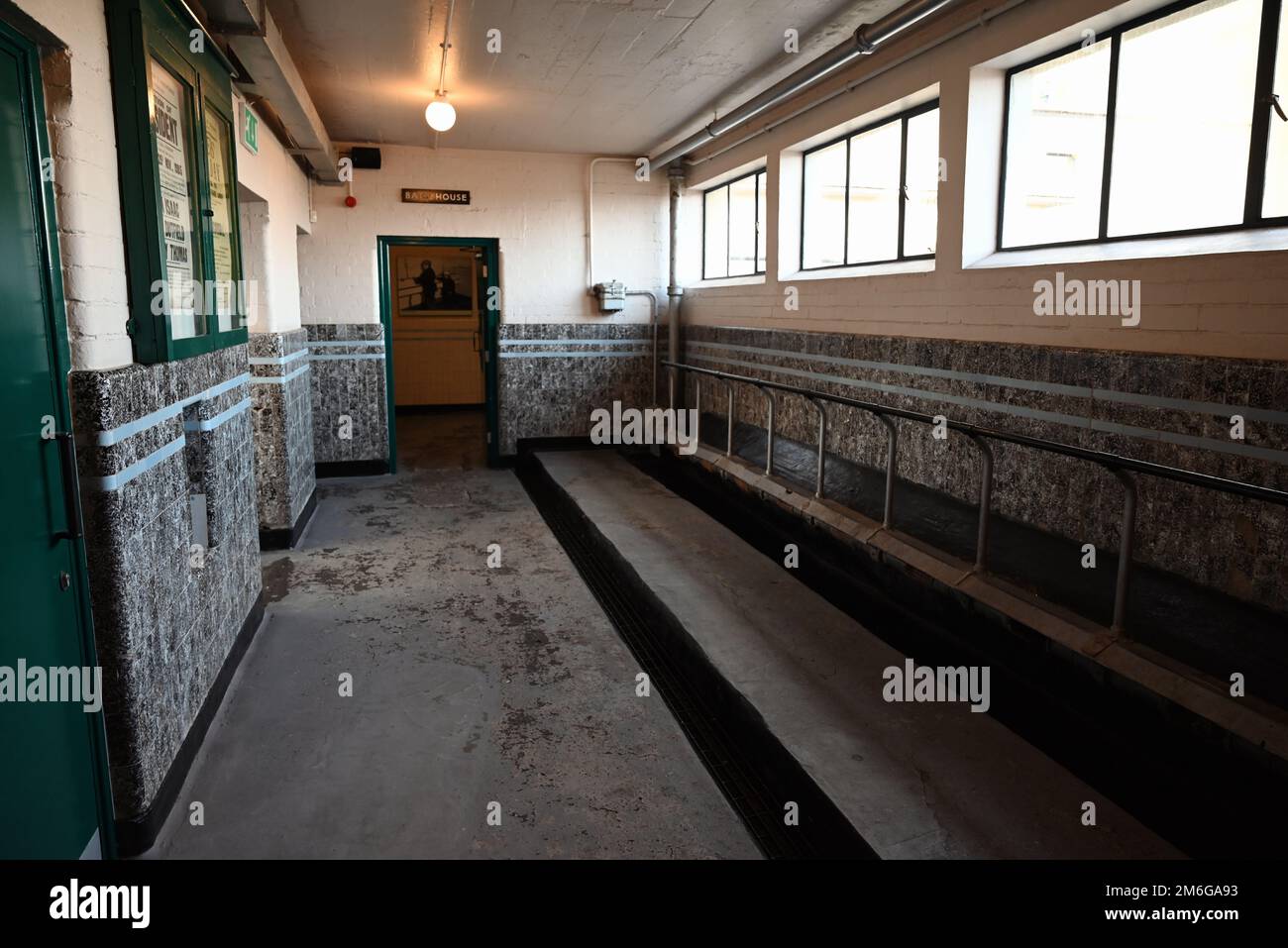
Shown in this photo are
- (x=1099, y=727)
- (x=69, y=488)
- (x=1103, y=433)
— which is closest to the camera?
(x=69, y=488)

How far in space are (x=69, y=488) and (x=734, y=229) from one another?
24.2 feet

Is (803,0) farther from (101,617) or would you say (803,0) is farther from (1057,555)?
(101,617)

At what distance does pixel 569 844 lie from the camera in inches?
106

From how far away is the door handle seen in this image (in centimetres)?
231

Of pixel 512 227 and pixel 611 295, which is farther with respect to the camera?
pixel 611 295

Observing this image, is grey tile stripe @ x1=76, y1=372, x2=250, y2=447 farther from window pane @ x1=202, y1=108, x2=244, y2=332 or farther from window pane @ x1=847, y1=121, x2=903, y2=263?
window pane @ x1=847, y1=121, x2=903, y2=263

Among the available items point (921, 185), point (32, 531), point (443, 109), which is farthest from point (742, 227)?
point (32, 531)

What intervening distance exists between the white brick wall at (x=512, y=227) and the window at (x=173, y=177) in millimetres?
4407

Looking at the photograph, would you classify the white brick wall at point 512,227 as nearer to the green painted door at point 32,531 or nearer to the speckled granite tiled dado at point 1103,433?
the speckled granite tiled dado at point 1103,433

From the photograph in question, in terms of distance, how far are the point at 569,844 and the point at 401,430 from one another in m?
9.24

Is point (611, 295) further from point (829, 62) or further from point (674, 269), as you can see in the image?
point (829, 62)

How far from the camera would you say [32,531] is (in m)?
2.16

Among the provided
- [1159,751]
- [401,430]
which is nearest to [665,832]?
[1159,751]

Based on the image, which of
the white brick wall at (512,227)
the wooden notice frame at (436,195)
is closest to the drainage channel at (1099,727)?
the white brick wall at (512,227)
